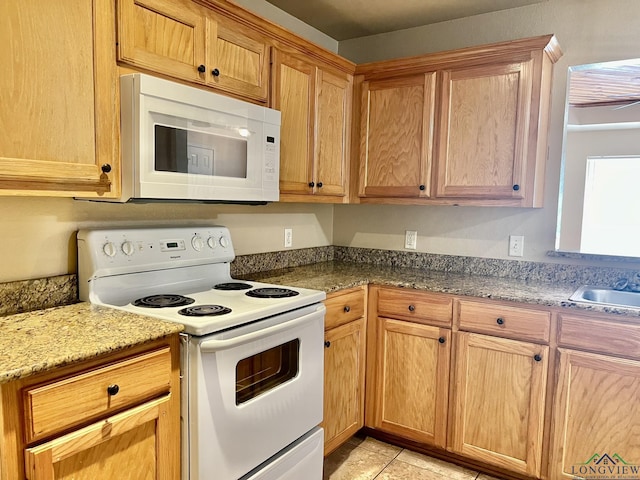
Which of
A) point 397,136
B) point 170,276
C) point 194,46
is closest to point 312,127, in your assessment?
point 397,136

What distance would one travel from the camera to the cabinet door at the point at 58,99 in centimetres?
127

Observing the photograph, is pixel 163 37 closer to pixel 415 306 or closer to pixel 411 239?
pixel 415 306

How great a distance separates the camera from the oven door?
4.66 ft

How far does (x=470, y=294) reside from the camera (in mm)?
2166

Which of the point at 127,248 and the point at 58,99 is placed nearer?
the point at 58,99

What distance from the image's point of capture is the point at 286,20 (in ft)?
8.73

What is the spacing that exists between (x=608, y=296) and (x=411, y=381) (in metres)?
1.04

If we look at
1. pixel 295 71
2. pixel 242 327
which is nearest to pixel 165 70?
pixel 295 71

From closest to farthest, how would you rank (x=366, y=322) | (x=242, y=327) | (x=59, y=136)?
(x=59, y=136)
(x=242, y=327)
(x=366, y=322)

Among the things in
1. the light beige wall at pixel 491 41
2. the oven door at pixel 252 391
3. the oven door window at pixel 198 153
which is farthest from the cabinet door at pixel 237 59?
the light beige wall at pixel 491 41

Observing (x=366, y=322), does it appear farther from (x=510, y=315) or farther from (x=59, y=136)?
(x=59, y=136)

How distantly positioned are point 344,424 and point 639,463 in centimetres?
125

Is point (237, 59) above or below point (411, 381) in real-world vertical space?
above

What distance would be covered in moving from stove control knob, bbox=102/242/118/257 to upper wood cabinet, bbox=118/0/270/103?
643 mm
